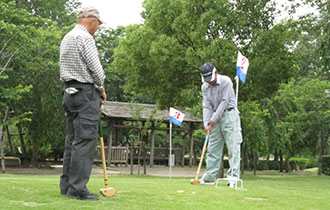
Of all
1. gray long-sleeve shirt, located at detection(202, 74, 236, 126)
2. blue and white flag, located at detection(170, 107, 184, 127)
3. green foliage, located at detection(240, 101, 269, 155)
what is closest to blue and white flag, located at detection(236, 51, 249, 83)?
gray long-sleeve shirt, located at detection(202, 74, 236, 126)

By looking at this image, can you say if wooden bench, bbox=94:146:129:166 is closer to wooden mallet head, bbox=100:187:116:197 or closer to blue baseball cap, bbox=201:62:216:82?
blue baseball cap, bbox=201:62:216:82

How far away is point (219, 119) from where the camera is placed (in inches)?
308

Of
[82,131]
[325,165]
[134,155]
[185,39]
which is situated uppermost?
[185,39]

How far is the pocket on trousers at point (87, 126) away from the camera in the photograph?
198 inches

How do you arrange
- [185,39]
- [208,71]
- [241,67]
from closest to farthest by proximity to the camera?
1. [208,71]
2. [241,67]
3. [185,39]

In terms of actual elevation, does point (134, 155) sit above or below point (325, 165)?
above

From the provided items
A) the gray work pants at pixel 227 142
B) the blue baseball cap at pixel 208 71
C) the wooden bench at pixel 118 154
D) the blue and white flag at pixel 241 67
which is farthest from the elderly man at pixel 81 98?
the wooden bench at pixel 118 154

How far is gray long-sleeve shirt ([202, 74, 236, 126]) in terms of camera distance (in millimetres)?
7633

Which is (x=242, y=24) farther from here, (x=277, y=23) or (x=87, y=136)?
(x=87, y=136)

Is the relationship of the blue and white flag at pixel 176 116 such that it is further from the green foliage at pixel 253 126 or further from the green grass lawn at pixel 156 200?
the green grass lawn at pixel 156 200

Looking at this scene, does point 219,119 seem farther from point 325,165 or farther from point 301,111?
point 301,111

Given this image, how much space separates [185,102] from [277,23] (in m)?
4.93

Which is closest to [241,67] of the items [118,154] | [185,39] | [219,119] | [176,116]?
[219,119]

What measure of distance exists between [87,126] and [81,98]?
304 millimetres
